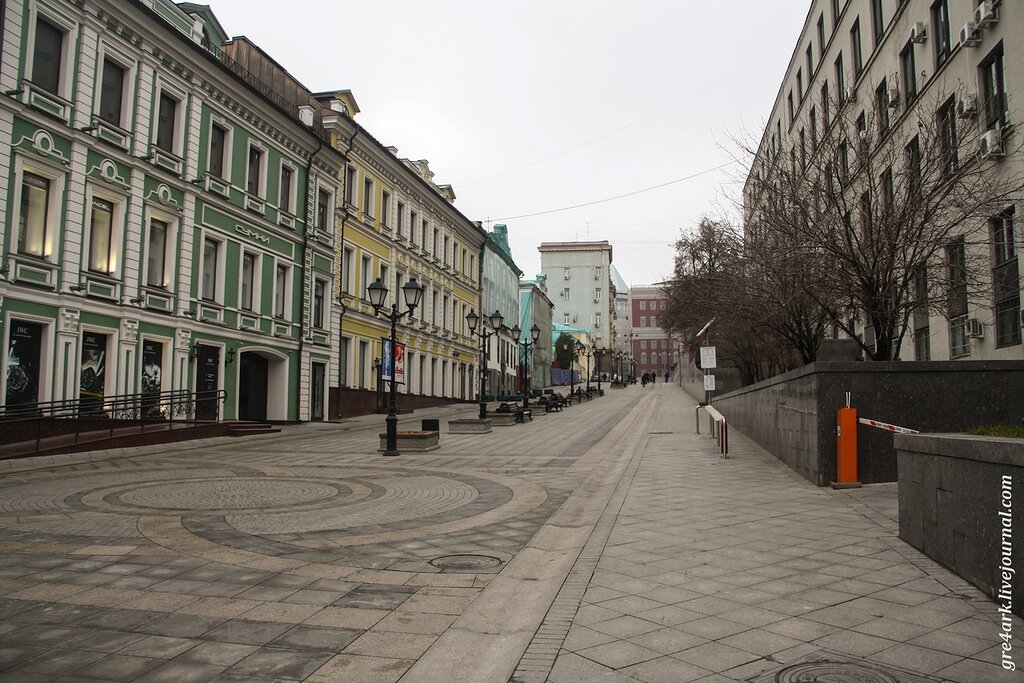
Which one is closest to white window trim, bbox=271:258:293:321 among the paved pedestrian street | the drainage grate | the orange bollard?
the paved pedestrian street

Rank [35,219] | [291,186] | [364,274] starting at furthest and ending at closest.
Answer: [364,274] → [291,186] → [35,219]

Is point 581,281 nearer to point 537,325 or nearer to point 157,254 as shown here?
point 537,325

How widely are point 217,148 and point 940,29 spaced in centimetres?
2305

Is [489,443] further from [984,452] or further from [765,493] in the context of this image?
[984,452]

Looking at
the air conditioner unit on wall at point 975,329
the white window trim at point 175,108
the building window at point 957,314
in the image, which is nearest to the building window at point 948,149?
the building window at point 957,314

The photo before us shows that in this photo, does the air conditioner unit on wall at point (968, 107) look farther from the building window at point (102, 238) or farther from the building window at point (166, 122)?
the building window at point (102, 238)

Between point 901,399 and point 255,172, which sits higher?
point 255,172

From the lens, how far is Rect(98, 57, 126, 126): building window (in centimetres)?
1955

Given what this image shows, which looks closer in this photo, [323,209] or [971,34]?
[971,34]

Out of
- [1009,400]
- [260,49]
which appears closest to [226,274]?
[260,49]

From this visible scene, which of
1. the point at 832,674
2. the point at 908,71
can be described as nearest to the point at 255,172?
the point at 908,71

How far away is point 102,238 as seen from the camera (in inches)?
768

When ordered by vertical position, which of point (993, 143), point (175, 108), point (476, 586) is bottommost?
point (476, 586)

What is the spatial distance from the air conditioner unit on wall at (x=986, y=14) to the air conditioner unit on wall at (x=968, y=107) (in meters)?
1.88
